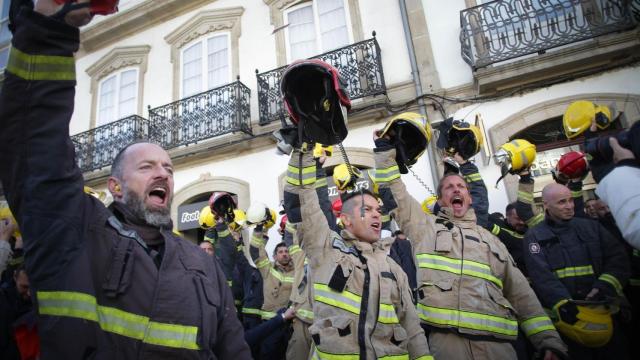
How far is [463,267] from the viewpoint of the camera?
109 inches

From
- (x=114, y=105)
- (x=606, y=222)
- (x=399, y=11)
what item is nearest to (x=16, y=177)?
(x=606, y=222)

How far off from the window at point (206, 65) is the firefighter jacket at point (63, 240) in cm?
897

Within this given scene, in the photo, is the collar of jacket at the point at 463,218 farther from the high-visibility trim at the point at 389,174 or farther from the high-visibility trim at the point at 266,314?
the high-visibility trim at the point at 266,314

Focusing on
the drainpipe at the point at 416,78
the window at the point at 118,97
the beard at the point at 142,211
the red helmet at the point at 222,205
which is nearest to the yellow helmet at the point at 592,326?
the beard at the point at 142,211

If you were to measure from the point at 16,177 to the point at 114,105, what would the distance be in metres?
11.5

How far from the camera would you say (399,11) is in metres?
8.29

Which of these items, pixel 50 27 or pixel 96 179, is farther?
pixel 96 179

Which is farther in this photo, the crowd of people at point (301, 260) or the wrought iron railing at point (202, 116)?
the wrought iron railing at point (202, 116)

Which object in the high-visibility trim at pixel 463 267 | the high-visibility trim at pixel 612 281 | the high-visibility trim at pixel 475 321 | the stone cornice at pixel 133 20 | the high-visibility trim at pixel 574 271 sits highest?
the stone cornice at pixel 133 20

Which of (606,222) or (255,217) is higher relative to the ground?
(255,217)

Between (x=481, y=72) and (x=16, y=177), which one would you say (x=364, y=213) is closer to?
(x=16, y=177)

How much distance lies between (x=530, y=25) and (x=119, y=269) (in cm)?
801

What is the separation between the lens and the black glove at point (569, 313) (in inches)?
122

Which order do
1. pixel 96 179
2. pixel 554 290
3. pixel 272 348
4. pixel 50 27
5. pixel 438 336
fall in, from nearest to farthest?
pixel 50 27 < pixel 438 336 < pixel 554 290 < pixel 272 348 < pixel 96 179
